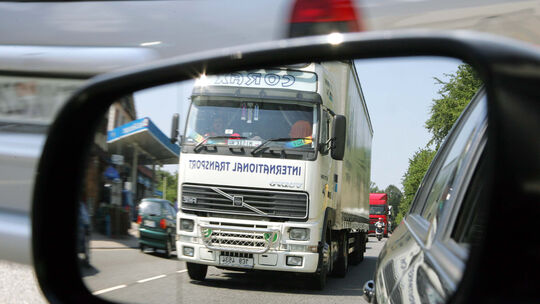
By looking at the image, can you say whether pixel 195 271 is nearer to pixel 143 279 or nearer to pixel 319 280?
pixel 143 279

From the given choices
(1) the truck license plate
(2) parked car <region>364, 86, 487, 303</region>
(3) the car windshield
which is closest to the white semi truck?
(1) the truck license plate

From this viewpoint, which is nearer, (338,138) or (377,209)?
(377,209)

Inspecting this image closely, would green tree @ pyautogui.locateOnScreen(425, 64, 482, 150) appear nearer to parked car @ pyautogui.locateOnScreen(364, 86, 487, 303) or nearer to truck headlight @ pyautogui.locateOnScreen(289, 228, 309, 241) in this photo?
parked car @ pyautogui.locateOnScreen(364, 86, 487, 303)

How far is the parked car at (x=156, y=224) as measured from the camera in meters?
1.86

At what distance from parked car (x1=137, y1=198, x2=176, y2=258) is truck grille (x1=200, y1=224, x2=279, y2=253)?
1.01 meters

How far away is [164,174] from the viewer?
1.83 m

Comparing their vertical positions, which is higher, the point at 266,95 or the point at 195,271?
the point at 266,95

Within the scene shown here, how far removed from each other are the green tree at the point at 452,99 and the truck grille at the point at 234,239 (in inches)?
56.2

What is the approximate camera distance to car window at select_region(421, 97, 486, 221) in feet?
5.28

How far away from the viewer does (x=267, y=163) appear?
4973 millimetres

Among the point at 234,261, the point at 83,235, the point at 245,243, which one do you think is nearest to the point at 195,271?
the point at 83,235

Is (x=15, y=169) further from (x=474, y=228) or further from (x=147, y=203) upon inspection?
(x=474, y=228)

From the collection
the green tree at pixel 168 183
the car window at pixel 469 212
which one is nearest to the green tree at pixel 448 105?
the car window at pixel 469 212

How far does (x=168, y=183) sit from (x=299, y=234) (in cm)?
327
